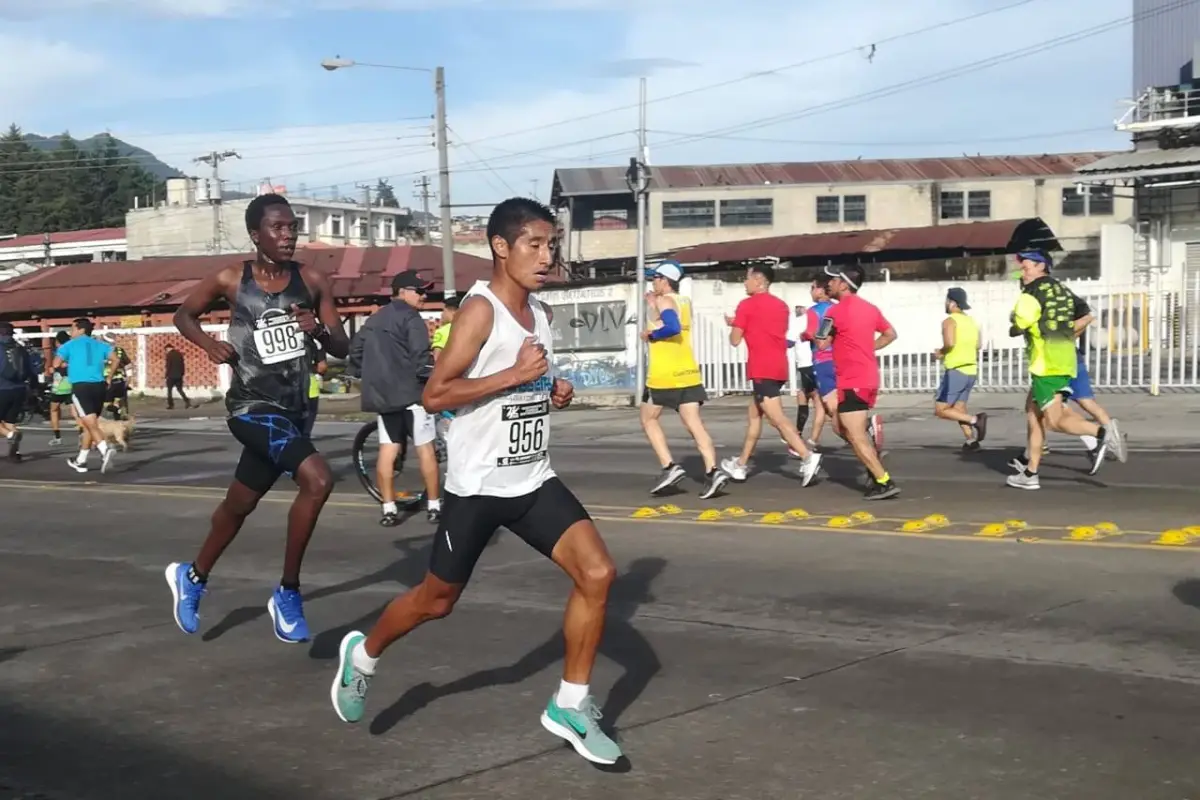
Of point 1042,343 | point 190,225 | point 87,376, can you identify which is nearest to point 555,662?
point 1042,343

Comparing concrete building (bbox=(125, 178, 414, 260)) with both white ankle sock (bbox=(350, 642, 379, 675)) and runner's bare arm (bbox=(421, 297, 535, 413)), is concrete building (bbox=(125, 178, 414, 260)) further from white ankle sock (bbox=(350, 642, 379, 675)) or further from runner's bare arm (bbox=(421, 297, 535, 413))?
runner's bare arm (bbox=(421, 297, 535, 413))

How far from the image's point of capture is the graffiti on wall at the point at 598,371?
26.9 meters

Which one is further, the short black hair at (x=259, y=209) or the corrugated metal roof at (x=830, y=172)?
the corrugated metal roof at (x=830, y=172)

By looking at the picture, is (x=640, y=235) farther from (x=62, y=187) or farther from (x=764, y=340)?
(x=62, y=187)

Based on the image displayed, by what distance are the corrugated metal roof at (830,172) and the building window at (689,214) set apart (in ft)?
2.47

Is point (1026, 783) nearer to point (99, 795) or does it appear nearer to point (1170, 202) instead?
point (99, 795)

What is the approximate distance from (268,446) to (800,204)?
171 ft

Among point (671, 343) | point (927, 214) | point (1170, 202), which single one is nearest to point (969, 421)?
point (671, 343)

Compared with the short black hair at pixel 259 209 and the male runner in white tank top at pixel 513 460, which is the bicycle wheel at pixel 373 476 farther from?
→ the male runner in white tank top at pixel 513 460

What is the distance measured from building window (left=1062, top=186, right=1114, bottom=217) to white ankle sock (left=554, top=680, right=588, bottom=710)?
53845 millimetres

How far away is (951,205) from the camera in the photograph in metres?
57.3

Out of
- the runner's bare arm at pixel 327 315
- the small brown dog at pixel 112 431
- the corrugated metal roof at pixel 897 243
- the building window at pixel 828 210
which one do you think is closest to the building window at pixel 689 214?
the building window at pixel 828 210

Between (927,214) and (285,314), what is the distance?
52865 millimetres

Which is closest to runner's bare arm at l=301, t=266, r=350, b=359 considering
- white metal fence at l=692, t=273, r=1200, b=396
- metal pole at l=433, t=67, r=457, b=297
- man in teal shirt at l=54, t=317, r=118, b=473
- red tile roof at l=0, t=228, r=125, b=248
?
man in teal shirt at l=54, t=317, r=118, b=473
